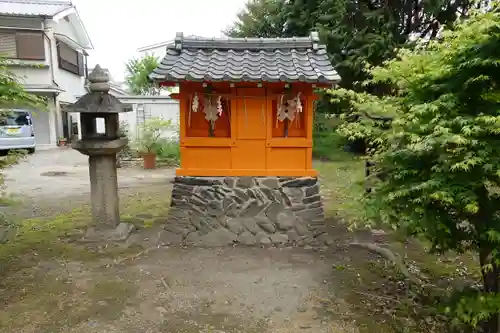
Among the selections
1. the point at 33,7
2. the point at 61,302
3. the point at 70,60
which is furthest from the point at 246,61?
A: the point at 70,60

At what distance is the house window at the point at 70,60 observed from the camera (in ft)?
64.6

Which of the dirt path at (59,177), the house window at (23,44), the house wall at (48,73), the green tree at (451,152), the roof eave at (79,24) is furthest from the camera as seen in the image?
the roof eave at (79,24)

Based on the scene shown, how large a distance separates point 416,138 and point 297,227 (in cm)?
339

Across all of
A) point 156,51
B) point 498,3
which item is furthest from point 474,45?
point 156,51

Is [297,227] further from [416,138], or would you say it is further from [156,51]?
[156,51]

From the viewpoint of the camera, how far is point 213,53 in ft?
20.2

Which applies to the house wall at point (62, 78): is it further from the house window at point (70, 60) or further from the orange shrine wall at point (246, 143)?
the orange shrine wall at point (246, 143)

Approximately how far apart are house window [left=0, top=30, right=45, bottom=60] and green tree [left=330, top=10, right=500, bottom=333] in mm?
18513

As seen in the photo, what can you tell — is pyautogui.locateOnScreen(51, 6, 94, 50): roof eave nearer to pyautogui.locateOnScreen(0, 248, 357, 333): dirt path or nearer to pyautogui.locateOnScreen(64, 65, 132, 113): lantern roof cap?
pyautogui.locateOnScreen(64, 65, 132, 113): lantern roof cap

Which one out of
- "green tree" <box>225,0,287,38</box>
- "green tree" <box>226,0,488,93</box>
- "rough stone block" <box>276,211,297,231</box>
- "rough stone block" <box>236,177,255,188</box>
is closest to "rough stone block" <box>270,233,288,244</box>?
"rough stone block" <box>276,211,297,231</box>

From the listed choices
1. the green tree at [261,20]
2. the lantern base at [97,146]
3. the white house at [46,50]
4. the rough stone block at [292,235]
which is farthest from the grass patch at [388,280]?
the white house at [46,50]

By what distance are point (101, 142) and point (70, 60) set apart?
18554 millimetres

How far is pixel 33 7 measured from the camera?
19141 millimetres

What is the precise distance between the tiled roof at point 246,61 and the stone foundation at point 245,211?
1.58 metres
